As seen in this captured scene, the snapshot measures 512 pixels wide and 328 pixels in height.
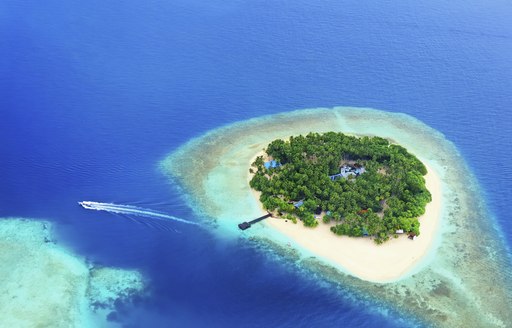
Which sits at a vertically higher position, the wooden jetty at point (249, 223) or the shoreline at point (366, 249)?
the wooden jetty at point (249, 223)

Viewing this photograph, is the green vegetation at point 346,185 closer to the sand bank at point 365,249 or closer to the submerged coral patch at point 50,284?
the sand bank at point 365,249

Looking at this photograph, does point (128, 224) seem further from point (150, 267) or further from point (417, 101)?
point (417, 101)

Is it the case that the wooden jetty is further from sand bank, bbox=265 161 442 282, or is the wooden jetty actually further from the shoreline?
sand bank, bbox=265 161 442 282

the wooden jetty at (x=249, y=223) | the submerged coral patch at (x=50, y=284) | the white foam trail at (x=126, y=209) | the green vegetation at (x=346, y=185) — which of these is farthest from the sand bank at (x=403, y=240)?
the submerged coral patch at (x=50, y=284)

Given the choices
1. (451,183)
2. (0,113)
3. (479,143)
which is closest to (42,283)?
(0,113)

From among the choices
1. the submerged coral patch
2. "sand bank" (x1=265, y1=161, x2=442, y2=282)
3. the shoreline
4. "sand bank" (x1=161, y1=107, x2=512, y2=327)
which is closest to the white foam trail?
"sand bank" (x1=161, y1=107, x2=512, y2=327)
